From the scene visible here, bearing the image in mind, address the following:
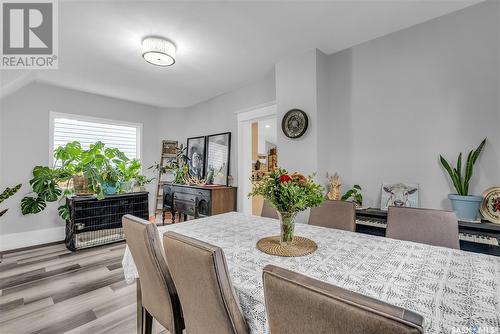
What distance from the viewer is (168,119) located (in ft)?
17.1

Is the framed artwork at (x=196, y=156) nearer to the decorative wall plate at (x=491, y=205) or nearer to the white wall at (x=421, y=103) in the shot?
the white wall at (x=421, y=103)

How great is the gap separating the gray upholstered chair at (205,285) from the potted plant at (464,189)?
2.08 m

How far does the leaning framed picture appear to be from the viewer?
13.4 feet

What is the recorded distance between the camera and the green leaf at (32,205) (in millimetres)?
3322

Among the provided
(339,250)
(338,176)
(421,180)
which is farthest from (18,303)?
(421,180)

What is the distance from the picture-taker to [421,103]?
2.26 meters

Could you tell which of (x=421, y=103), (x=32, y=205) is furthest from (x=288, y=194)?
(x=32, y=205)


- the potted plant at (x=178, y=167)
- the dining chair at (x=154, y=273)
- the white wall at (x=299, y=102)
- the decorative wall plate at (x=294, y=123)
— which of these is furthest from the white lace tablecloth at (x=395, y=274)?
the potted plant at (x=178, y=167)

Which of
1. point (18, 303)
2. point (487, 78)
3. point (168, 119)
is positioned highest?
point (168, 119)

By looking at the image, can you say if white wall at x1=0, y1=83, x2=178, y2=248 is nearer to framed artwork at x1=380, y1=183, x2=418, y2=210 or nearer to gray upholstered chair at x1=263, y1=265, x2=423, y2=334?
gray upholstered chair at x1=263, y1=265, x2=423, y2=334

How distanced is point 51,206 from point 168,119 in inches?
104

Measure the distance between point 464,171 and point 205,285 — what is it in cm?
239

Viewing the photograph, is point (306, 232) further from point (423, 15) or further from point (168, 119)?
point (168, 119)

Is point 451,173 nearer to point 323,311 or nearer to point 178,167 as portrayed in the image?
point 323,311
